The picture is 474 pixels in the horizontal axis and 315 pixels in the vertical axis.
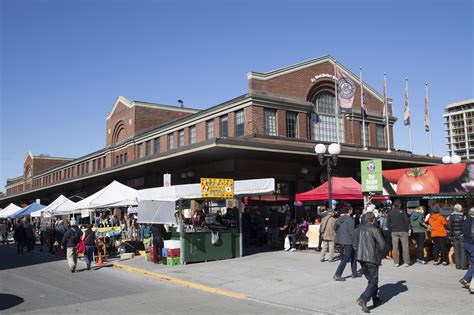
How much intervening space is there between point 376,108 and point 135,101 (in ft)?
79.1

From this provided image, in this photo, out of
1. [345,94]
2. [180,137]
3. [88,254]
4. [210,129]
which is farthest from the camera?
[180,137]

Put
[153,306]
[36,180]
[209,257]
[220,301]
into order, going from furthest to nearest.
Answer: [36,180] → [209,257] → [220,301] → [153,306]

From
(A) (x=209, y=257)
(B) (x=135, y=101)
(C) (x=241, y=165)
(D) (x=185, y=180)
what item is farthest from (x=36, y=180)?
(A) (x=209, y=257)

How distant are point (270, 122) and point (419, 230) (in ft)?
54.4

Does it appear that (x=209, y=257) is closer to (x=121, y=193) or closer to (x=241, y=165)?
(x=121, y=193)

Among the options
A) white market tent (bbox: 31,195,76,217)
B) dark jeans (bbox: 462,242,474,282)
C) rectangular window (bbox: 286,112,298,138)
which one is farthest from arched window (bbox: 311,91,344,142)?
dark jeans (bbox: 462,242,474,282)

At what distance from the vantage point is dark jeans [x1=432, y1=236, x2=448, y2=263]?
1363 cm

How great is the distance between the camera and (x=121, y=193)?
2103 cm

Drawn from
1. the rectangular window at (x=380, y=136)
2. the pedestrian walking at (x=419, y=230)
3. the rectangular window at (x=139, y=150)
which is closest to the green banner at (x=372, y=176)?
the pedestrian walking at (x=419, y=230)

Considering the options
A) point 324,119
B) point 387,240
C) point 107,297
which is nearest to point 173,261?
point 107,297

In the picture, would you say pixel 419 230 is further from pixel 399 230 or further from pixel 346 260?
pixel 346 260

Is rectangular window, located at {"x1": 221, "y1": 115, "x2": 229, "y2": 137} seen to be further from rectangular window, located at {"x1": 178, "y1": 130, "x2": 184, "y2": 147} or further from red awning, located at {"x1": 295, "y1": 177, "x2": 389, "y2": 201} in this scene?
red awning, located at {"x1": 295, "y1": 177, "x2": 389, "y2": 201}

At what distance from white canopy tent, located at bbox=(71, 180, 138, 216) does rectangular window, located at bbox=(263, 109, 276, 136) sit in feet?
37.1

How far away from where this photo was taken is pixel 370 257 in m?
8.53
